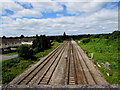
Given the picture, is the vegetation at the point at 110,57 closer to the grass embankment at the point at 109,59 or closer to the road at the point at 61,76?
the grass embankment at the point at 109,59

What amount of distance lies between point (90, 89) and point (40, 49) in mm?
29833

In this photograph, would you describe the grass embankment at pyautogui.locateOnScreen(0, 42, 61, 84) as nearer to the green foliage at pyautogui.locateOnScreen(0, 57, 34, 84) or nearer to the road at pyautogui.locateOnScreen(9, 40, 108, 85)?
the green foliage at pyautogui.locateOnScreen(0, 57, 34, 84)

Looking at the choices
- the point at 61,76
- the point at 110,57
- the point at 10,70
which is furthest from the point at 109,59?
the point at 10,70

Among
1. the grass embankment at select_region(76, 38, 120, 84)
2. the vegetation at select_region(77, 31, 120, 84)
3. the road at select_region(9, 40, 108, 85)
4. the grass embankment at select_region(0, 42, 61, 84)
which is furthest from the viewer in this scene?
the grass embankment at select_region(0, 42, 61, 84)

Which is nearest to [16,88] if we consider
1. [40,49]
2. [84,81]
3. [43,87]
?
[43,87]

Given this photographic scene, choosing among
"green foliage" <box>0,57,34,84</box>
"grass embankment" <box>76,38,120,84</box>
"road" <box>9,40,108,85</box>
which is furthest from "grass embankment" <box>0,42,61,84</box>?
"grass embankment" <box>76,38,120,84</box>

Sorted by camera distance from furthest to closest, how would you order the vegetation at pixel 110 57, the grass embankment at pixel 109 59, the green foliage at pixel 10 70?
the green foliage at pixel 10 70 < the vegetation at pixel 110 57 < the grass embankment at pixel 109 59

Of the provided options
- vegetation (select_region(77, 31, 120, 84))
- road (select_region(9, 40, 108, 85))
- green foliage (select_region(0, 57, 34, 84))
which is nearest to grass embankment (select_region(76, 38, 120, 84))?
vegetation (select_region(77, 31, 120, 84))

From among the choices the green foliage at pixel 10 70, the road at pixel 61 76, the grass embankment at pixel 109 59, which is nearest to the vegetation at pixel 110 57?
the grass embankment at pixel 109 59

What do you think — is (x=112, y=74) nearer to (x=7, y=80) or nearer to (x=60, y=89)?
(x=60, y=89)

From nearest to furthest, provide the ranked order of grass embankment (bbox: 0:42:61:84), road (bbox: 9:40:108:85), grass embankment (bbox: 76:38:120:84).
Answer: road (bbox: 9:40:108:85) → grass embankment (bbox: 76:38:120:84) → grass embankment (bbox: 0:42:61:84)

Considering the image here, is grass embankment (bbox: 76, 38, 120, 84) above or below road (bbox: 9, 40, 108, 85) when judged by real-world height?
above

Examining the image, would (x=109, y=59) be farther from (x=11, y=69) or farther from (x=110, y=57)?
(x=11, y=69)

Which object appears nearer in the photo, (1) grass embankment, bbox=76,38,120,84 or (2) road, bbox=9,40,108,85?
(2) road, bbox=9,40,108,85
